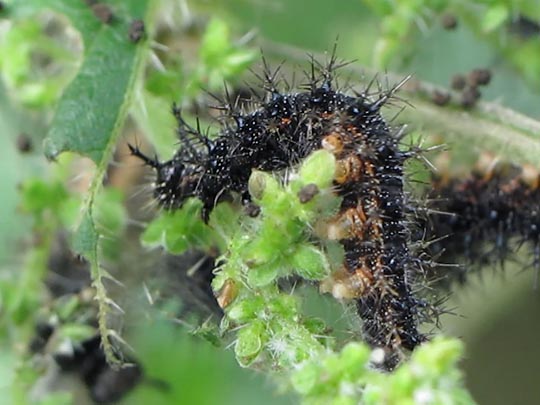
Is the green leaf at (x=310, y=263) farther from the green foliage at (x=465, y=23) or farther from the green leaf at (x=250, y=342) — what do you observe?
the green foliage at (x=465, y=23)

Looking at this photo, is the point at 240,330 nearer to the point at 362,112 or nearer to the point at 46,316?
the point at 362,112

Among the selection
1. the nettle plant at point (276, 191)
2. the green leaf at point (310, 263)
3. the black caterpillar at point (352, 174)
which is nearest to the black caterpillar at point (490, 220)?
the nettle plant at point (276, 191)

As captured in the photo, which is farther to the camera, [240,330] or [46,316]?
[46,316]

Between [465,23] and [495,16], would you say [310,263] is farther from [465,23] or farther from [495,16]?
[465,23]

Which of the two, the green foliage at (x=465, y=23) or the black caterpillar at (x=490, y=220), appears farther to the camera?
the green foliage at (x=465, y=23)


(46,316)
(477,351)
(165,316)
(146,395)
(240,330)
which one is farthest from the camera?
(477,351)

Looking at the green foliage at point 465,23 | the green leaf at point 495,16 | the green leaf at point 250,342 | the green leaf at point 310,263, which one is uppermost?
the green leaf at point 495,16

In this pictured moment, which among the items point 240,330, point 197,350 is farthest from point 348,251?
point 197,350

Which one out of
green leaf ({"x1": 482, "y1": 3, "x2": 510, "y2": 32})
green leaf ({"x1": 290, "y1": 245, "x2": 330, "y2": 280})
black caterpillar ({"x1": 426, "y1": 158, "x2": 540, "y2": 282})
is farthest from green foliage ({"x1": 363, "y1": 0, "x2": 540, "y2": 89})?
green leaf ({"x1": 290, "y1": 245, "x2": 330, "y2": 280})
